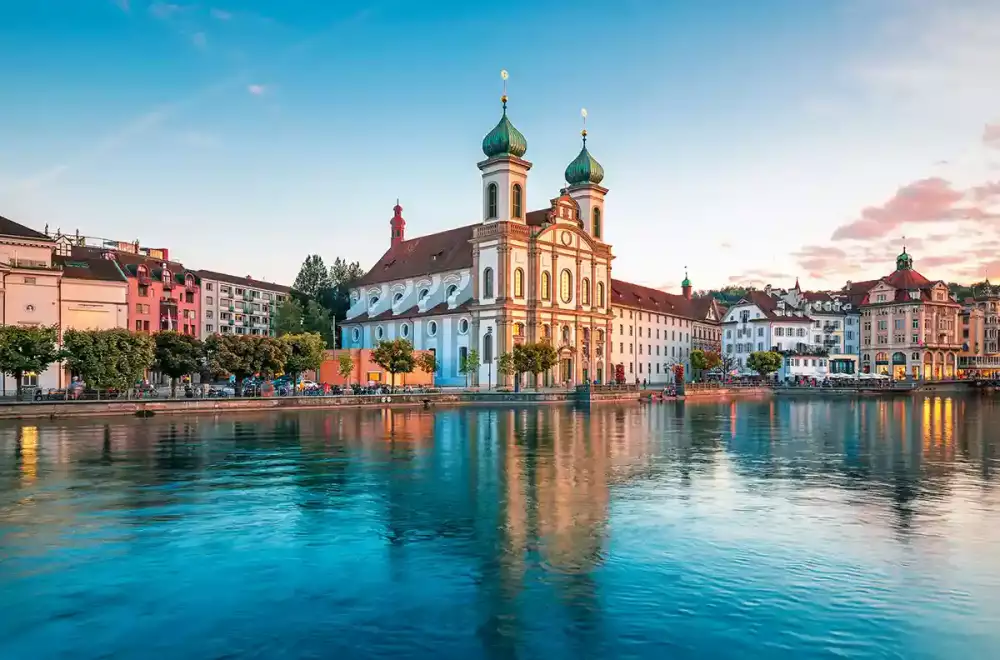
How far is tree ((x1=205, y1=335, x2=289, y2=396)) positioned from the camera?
63562 millimetres

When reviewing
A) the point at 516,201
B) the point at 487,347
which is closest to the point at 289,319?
the point at 487,347

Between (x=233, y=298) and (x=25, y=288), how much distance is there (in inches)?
2549

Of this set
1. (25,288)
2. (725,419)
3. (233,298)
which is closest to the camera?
(725,419)

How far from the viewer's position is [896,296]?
439ft

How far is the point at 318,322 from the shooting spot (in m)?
119

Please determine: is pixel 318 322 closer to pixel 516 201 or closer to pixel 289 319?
pixel 289 319

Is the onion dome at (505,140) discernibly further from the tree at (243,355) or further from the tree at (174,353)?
the tree at (174,353)

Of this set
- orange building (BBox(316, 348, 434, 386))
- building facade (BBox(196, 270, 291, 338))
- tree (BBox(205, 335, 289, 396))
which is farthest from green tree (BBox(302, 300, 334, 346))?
tree (BBox(205, 335, 289, 396))

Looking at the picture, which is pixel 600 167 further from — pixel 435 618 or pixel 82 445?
pixel 435 618

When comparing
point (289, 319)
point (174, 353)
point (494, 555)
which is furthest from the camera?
point (289, 319)

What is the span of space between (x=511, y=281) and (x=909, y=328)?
81546 millimetres

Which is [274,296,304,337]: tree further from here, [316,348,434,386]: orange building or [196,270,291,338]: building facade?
[316,348,434,386]: orange building

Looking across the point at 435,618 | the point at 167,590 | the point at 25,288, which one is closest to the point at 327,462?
the point at 167,590

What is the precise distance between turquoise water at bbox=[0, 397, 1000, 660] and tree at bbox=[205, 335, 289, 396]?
30.7m
